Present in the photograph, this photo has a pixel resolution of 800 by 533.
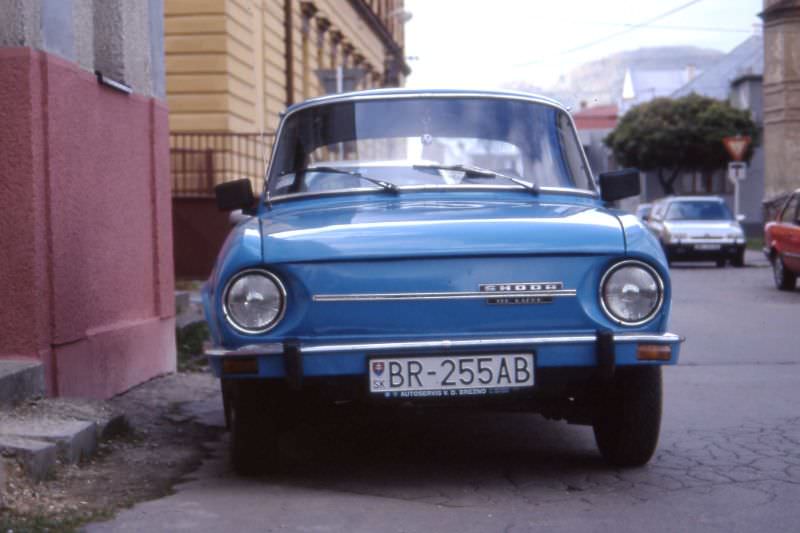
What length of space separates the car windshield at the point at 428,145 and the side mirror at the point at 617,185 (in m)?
0.11

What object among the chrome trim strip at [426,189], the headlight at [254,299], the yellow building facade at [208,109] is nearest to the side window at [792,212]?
the yellow building facade at [208,109]

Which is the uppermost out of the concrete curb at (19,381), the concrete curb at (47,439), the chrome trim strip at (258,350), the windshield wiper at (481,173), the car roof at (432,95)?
the car roof at (432,95)

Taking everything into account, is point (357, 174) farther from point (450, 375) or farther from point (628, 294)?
point (628, 294)

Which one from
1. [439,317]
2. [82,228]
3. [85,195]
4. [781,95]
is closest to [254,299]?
[439,317]

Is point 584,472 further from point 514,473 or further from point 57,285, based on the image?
point 57,285

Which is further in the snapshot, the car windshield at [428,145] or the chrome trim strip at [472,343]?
the car windshield at [428,145]

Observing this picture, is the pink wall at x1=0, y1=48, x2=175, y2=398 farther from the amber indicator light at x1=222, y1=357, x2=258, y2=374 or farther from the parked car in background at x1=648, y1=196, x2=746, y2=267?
the parked car in background at x1=648, y1=196, x2=746, y2=267

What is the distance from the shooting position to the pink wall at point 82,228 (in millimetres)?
6750

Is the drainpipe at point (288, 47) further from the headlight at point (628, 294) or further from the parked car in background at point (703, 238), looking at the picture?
the headlight at point (628, 294)

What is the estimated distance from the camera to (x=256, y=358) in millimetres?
5191

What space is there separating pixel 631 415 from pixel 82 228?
3514mm

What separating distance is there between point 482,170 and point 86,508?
2578 mm

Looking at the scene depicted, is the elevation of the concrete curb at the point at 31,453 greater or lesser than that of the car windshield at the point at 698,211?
lesser

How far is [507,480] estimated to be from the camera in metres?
5.63
